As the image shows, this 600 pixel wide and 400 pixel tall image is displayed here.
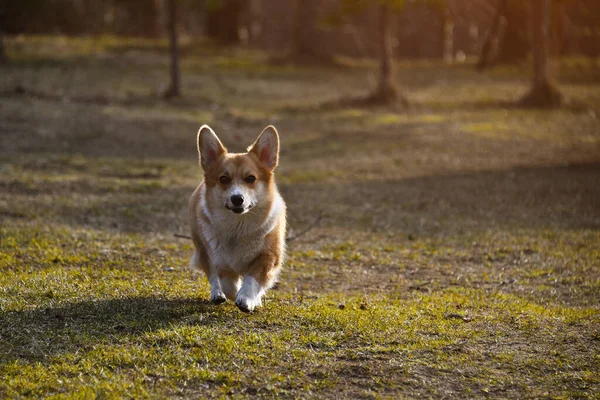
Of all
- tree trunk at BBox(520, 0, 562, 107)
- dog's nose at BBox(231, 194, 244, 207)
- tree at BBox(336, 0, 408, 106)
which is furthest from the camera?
tree at BBox(336, 0, 408, 106)

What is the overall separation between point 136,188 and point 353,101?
11.7 meters

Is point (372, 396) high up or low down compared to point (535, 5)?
down

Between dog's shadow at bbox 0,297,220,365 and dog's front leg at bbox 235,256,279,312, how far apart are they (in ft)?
0.77

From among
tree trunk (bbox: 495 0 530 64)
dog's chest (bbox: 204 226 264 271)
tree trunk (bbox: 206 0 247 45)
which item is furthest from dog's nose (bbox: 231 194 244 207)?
tree trunk (bbox: 206 0 247 45)

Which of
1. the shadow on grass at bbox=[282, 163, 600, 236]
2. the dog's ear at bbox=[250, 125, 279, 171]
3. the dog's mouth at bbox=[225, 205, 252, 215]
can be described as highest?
the dog's ear at bbox=[250, 125, 279, 171]

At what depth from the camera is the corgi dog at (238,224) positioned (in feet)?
19.7

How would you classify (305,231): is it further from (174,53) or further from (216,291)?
(174,53)

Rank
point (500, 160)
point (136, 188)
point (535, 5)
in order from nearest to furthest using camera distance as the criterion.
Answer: point (136, 188) < point (500, 160) < point (535, 5)

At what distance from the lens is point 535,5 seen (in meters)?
22.4

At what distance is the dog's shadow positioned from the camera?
5.18 meters

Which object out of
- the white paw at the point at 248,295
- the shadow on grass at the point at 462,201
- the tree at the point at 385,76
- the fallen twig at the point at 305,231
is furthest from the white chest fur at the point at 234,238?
the tree at the point at 385,76

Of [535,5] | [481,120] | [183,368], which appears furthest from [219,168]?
[535,5]

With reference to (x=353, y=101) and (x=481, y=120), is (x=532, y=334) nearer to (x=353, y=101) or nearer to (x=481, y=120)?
(x=481, y=120)

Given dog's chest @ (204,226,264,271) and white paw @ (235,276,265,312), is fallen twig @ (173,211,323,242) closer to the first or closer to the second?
dog's chest @ (204,226,264,271)
